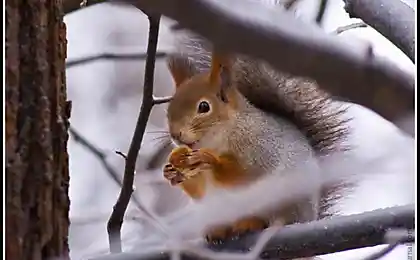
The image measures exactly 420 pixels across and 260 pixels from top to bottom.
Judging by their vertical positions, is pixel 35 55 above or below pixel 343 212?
above

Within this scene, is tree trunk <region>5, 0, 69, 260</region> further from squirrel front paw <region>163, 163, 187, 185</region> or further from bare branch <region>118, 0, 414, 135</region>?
squirrel front paw <region>163, 163, 187, 185</region>

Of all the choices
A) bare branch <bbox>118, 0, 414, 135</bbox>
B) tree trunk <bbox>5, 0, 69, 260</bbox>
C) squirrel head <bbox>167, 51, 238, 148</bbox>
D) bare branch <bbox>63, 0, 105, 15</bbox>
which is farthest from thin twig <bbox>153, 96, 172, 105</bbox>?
bare branch <bbox>118, 0, 414, 135</bbox>

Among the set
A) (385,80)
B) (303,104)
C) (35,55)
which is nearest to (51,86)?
(35,55)

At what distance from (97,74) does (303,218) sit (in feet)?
1.92

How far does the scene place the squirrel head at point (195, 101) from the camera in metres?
0.87

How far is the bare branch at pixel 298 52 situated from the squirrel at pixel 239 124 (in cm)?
40

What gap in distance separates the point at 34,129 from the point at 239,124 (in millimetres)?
438

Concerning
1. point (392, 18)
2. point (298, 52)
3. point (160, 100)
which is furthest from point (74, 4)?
point (298, 52)

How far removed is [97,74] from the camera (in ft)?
4.04

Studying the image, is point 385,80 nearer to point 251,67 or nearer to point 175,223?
point 175,223

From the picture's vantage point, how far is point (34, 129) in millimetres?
513

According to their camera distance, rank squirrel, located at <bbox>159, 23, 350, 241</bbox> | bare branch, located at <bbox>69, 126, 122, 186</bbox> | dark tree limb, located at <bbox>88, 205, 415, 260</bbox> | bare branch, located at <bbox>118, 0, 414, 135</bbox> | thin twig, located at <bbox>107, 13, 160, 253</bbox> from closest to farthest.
Answer: bare branch, located at <bbox>118, 0, 414, 135</bbox>, dark tree limb, located at <bbox>88, 205, 415, 260</bbox>, thin twig, located at <bbox>107, 13, 160, 253</bbox>, squirrel, located at <bbox>159, 23, 350, 241</bbox>, bare branch, located at <bbox>69, 126, 122, 186</bbox>

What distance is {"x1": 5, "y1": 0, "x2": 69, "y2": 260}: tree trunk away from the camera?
0.50m

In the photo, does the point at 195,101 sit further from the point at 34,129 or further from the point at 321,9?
the point at 34,129
